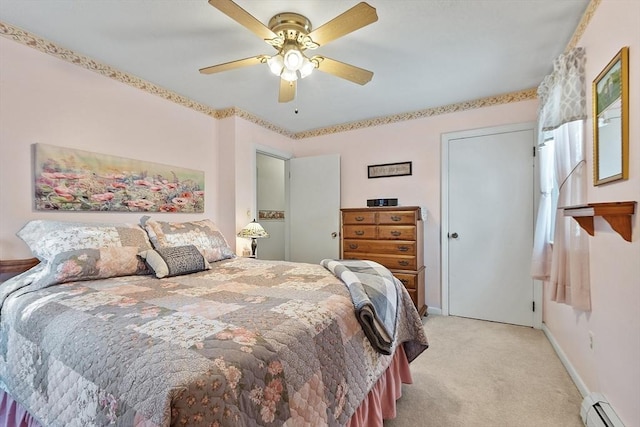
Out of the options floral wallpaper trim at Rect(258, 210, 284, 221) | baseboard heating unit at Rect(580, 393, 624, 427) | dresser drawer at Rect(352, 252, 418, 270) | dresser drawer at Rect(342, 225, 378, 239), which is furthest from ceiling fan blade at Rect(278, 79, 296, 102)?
floral wallpaper trim at Rect(258, 210, 284, 221)

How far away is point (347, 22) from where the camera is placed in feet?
5.10

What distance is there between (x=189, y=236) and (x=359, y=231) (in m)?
1.81

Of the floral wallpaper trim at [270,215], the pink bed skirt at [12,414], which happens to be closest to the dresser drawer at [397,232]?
the floral wallpaper trim at [270,215]

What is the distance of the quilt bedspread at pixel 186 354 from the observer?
2.45ft

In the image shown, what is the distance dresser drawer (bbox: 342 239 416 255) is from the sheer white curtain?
4.17 feet

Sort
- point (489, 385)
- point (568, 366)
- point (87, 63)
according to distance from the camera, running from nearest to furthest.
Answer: point (489, 385), point (568, 366), point (87, 63)

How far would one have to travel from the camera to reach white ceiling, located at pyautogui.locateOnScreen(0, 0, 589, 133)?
180 centimetres

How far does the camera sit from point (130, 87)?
8.71 ft

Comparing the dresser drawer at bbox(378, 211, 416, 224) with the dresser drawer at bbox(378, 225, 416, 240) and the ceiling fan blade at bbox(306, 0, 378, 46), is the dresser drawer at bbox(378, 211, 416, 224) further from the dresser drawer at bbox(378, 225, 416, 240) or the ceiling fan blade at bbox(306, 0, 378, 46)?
the ceiling fan blade at bbox(306, 0, 378, 46)

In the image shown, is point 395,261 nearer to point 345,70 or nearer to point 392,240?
point 392,240

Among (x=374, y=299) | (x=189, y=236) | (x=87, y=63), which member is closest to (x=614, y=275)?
(x=374, y=299)

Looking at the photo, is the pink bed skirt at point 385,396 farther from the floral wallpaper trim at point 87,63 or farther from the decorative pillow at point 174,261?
the floral wallpaper trim at point 87,63

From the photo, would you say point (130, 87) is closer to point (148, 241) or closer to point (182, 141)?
point (182, 141)

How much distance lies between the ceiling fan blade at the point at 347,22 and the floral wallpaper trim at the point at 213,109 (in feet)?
4.48
